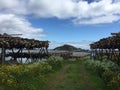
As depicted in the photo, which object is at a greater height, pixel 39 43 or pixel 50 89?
pixel 39 43

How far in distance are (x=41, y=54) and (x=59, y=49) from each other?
45273 millimetres

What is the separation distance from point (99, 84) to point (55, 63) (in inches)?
585

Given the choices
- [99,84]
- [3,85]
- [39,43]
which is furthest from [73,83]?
[39,43]

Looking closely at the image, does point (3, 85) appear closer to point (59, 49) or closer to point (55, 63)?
point (55, 63)

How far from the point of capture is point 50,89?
17.3m

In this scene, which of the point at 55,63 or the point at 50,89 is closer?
the point at 50,89

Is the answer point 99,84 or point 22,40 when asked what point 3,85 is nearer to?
point 99,84

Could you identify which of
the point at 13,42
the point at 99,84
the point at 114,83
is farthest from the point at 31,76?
the point at 13,42

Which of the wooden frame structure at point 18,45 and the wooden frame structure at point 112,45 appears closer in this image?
the wooden frame structure at point 112,45

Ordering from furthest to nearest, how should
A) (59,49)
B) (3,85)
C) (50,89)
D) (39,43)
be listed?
(59,49) < (39,43) < (50,89) < (3,85)

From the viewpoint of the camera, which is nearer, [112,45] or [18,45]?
[112,45]

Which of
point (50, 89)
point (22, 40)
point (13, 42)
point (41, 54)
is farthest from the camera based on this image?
point (41, 54)

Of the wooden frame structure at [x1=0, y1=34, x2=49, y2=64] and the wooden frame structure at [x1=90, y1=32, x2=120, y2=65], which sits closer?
the wooden frame structure at [x1=90, y1=32, x2=120, y2=65]

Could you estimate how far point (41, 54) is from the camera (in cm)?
4769
